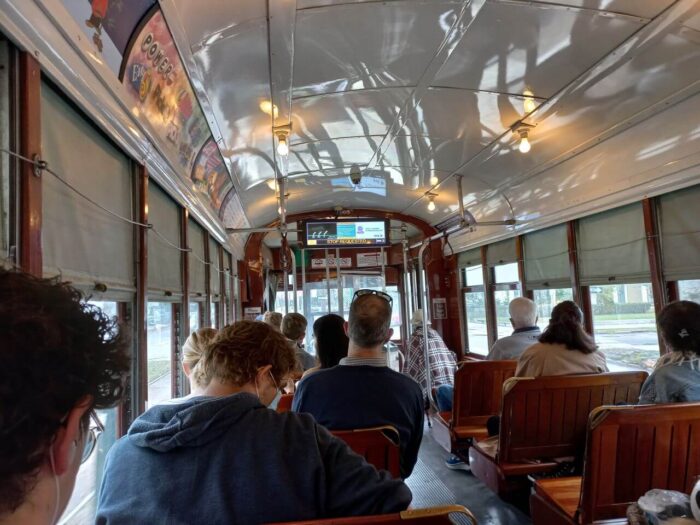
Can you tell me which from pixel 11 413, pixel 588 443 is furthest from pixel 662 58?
pixel 11 413

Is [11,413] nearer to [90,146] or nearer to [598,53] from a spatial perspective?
[90,146]

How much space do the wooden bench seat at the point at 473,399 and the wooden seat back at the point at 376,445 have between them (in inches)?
65.9

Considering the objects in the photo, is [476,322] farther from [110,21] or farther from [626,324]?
[110,21]

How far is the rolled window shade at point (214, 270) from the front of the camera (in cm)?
472

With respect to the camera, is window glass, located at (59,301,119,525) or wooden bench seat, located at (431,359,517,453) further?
wooden bench seat, located at (431,359,517,453)

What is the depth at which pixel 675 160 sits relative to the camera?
3.01 m

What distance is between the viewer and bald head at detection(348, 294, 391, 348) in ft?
6.02

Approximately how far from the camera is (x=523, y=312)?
131 inches

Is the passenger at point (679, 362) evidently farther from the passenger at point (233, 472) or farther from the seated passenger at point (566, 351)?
the passenger at point (233, 472)

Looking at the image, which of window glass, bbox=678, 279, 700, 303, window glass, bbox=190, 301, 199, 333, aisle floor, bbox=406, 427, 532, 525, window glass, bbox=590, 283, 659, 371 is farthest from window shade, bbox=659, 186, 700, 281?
window glass, bbox=190, 301, 199, 333

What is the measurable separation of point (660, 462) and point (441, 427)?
196cm

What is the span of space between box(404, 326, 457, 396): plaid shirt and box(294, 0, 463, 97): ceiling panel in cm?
294

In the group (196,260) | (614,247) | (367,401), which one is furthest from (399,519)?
(614,247)

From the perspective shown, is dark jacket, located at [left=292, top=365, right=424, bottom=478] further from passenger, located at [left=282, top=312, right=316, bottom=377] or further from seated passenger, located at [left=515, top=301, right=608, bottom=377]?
passenger, located at [left=282, top=312, right=316, bottom=377]
